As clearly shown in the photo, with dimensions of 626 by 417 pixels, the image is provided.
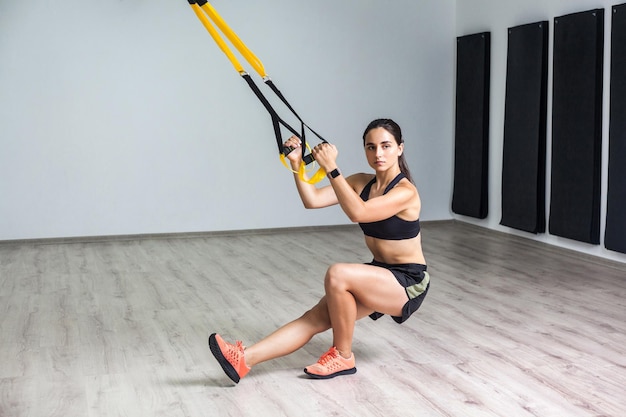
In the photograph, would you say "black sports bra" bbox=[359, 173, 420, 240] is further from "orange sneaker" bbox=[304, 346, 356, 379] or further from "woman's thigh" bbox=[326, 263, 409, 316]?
"orange sneaker" bbox=[304, 346, 356, 379]

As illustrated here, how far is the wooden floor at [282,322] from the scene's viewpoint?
9.46 feet

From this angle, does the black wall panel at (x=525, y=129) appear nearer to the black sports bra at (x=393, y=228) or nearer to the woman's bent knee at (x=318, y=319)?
the black sports bra at (x=393, y=228)

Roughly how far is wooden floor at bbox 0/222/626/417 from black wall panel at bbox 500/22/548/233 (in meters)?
0.31

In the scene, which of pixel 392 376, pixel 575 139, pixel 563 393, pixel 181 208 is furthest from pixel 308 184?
pixel 181 208

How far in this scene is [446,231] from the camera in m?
6.91

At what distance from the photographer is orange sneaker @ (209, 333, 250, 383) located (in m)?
2.98

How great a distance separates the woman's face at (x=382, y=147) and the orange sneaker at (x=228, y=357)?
0.89 m

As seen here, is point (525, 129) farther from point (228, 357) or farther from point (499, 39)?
point (228, 357)

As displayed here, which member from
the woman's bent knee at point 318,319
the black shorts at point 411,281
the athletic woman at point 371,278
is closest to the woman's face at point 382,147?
the athletic woman at point 371,278

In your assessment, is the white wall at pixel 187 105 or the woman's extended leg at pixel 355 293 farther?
the white wall at pixel 187 105

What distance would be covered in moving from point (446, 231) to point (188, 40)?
2651 mm

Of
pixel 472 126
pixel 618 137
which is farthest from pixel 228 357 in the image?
pixel 472 126

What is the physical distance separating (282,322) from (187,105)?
3057 mm

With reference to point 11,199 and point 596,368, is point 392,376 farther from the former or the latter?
point 11,199
